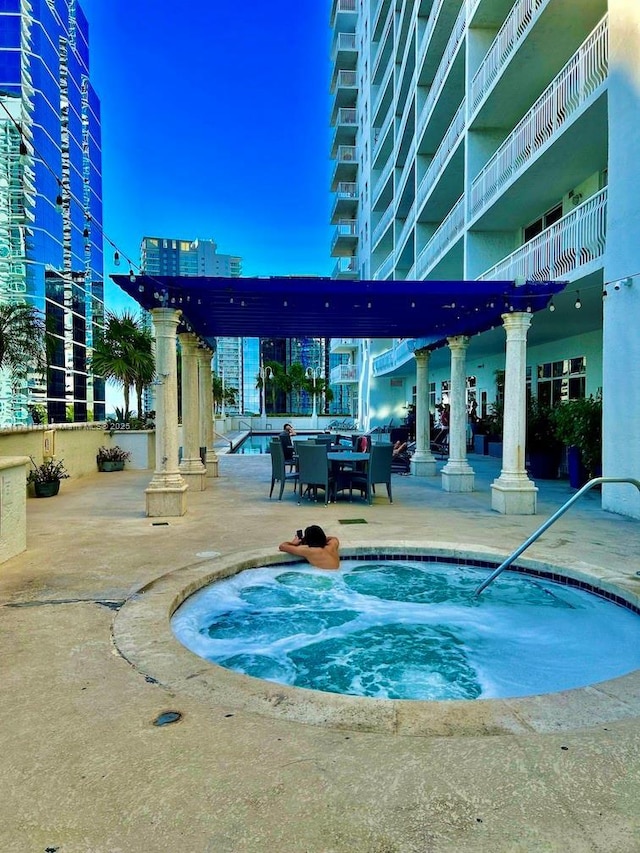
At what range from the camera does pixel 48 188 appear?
43156 millimetres

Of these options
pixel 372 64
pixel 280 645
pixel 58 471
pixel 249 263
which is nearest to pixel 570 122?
pixel 280 645

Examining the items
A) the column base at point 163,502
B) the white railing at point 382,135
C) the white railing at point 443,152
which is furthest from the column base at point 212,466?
the white railing at point 382,135

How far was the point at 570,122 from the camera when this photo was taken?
8.45m

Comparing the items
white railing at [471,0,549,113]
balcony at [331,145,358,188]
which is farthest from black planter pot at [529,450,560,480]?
balcony at [331,145,358,188]

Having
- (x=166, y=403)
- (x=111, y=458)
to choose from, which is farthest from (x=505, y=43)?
(x=111, y=458)

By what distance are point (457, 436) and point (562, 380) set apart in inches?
205

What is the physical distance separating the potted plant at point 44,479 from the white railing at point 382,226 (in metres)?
21.4

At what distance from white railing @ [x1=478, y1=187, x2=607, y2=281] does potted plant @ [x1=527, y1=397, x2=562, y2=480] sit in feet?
10.4

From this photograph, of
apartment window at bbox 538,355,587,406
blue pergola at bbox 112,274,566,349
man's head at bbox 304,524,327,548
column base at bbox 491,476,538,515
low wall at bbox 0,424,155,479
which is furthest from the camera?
apartment window at bbox 538,355,587,406

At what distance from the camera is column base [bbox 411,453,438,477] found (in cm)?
1222

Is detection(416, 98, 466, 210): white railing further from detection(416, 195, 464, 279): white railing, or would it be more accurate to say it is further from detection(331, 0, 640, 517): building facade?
detection(416, 195, 464, 279): white railing

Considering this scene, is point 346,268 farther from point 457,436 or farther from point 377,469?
point 377,469

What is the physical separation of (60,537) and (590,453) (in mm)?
8002

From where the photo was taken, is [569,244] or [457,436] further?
[457,436]
